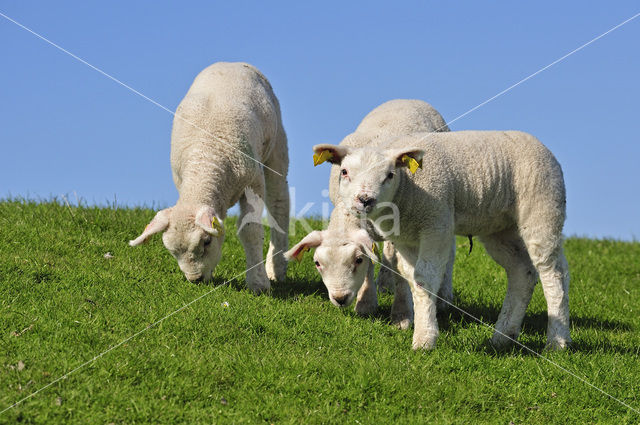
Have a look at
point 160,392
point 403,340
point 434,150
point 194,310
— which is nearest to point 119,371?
point 160,392

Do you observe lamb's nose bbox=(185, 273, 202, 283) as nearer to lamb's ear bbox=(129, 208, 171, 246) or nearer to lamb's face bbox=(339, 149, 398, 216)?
Answer: lamb's ear bbox=(129, 208, 171, 246)

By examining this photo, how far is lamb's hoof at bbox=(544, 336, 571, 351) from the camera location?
24.5 ft

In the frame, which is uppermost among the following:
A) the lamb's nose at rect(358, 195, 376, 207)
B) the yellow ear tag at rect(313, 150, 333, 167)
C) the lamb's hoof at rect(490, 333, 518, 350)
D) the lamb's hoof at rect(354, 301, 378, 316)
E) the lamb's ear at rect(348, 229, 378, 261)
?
the yellow ear tag at rect(313, 150, 333, 167)

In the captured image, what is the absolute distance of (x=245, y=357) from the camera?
20.7ft

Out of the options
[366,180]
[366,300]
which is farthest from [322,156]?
[366,300]

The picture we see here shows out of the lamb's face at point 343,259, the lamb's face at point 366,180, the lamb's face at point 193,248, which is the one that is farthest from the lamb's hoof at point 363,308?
the lamb's face at point 366,180

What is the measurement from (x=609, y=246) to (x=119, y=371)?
10665mm

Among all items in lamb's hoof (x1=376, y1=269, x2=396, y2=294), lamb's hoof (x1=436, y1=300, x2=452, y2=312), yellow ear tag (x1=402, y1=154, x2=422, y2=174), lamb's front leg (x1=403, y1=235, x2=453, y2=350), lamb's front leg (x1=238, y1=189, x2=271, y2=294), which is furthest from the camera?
lamb's hoof (x1=376, y1=269, x2=396, y2=294)

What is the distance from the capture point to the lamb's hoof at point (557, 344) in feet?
24.5

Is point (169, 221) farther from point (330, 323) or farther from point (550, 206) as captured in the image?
point (550, 206)

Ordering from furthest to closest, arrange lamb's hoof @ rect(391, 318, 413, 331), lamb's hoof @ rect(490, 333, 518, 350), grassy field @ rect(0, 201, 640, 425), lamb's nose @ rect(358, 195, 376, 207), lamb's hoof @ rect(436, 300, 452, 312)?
lamb's hoof @ rect(436, 300, 452, 312), lamb's hoof @ rect(391, 318, 413, 331), lamb's hoof @ rect(490, 333, 518, 350), lamb's nose @ rect(358, 195, 376, 207), grassy field @ rect(0, 201, 640, 425)

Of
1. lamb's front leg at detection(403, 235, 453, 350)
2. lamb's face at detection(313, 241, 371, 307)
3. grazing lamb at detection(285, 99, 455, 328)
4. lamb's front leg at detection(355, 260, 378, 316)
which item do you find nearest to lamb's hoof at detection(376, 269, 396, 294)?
grazing lamb at detection(285, 99, 455, 328)

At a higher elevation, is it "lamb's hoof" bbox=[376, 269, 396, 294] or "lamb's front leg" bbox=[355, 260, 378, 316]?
"lamb's front leg" bbox=[355, 260, 378, 316]

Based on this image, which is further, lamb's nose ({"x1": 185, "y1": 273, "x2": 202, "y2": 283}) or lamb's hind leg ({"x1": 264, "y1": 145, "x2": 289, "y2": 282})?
lamb's hind leg ({"x1": 264, "y1": 145, "x2": 289, "y2": 282})
